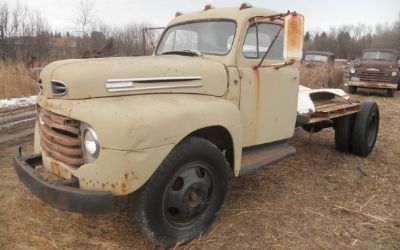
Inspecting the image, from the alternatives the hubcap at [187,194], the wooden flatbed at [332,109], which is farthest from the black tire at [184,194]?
the wooden flatbed at [332,109]

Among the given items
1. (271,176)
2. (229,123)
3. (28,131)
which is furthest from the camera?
(28,131)

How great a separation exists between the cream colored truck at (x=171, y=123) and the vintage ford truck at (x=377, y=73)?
11.4 m

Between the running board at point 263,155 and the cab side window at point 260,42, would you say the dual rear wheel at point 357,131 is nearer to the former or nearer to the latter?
the running board at point 263,155

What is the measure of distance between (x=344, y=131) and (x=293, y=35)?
119 inches

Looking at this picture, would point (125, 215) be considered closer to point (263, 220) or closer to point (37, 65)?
point (263, 220)

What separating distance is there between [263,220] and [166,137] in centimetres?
148

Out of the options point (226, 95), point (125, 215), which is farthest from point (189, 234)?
point (226, 95)

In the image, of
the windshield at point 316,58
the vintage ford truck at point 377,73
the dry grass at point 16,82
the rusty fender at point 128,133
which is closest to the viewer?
the rusty fender at point 128,133

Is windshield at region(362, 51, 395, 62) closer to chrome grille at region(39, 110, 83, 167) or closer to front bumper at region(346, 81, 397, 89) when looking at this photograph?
front bumper at region(346, 81, 397, 89)

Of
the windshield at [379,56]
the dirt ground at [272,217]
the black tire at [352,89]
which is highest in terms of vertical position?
the windshield at [379,56]

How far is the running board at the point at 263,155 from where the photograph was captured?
147 inches


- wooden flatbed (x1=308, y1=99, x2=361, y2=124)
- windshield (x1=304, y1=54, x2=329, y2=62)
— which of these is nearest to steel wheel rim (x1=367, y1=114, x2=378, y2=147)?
wooden flatbed (x1=308, y1=99, x2=361, y2=124)

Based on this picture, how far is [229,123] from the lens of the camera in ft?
10.8

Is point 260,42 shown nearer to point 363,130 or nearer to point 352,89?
point 363,130
